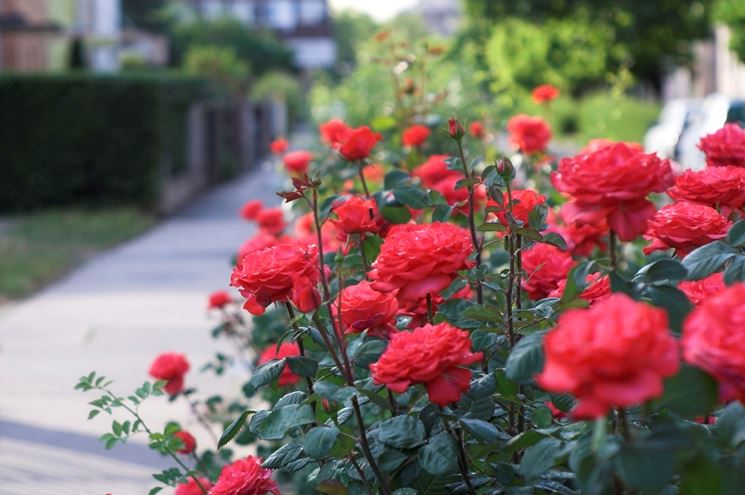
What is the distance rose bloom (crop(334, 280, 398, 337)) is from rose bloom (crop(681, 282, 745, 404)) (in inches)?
36.2

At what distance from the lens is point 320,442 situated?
7.28ft

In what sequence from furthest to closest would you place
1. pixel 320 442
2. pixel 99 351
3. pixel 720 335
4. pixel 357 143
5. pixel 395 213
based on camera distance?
pixel 99 351, pixel 357 143, pixel 395 213, pixel 320 442, pixel 720 335

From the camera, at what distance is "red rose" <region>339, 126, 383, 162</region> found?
3365 millimetres

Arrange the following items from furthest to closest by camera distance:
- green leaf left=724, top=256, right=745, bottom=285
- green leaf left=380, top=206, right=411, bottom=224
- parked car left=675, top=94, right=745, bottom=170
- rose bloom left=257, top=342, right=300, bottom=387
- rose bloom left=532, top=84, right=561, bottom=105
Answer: parked car left=675, top=94, right=745, bottom=170
rose bloom left=532, top=84, right=561, bottom=105
rose bloom left=257, top=342, right=300, bottom=387
green leaf left=380, top=206, right=411, bottom=224
green leaf left=724, top=256, right=745, bottom=285

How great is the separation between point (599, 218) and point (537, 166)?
140 inches

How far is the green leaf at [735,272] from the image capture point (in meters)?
2.10

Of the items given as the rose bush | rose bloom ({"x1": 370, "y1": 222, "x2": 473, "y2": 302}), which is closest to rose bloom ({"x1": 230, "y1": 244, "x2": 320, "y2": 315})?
the rose bush

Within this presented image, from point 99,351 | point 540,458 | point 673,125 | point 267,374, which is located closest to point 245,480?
point 267,374

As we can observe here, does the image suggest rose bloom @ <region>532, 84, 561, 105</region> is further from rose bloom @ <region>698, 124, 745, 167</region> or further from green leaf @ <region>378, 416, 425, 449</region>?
green leaf @ <region>378, 416, 425, 449</region>

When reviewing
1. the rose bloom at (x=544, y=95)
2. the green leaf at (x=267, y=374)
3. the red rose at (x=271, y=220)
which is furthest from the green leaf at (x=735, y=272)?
the rose bloom at (x=544, y=95)

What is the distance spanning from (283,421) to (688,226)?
2.62 feet

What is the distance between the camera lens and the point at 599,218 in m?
1.89

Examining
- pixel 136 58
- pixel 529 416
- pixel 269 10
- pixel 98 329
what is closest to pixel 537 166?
pixel 529 416

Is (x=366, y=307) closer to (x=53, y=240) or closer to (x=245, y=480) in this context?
(x=245, y=480)
